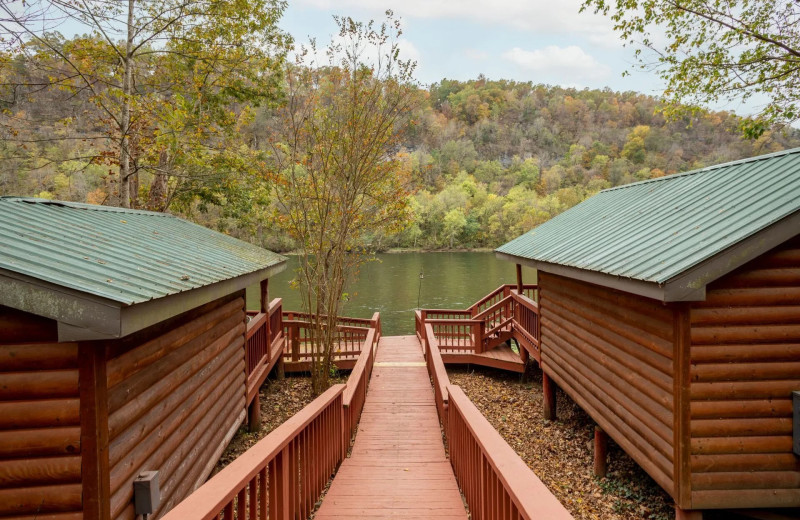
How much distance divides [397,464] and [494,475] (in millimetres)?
3190

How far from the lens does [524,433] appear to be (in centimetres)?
910

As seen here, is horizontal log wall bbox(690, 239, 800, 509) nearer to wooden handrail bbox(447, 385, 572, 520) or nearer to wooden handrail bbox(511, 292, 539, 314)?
wooden handrail bbox(447, 385, 572, 520)

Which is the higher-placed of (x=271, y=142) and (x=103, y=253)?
(x=271, y=142)

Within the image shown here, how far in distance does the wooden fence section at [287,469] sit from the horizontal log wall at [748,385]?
3.95 m

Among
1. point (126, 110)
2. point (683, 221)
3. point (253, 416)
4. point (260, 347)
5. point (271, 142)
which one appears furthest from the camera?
point (126, 110)

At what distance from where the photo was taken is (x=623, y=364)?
19.3ft

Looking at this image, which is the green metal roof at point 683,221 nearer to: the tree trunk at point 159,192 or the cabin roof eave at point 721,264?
the cabin roof eave at point 721,264

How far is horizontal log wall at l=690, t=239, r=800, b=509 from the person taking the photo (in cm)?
457

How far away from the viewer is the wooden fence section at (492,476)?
1.90m

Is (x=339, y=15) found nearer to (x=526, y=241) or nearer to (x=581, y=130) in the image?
(x=526, y=241)

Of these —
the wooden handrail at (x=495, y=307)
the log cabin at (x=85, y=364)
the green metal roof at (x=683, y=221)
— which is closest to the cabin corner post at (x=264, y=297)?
the log cabin at (x=85, y=364)

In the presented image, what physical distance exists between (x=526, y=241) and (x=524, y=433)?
4388 mm

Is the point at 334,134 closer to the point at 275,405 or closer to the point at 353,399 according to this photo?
the point at 353,399

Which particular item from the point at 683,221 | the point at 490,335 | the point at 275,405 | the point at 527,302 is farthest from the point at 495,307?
the point at 683,221
